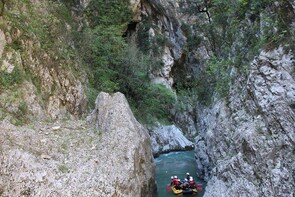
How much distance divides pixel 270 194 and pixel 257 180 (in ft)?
2.19

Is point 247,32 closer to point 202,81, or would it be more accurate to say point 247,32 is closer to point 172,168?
point 202,81

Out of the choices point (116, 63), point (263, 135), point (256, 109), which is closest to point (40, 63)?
point (116, 63)

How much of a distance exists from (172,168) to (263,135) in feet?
39.4

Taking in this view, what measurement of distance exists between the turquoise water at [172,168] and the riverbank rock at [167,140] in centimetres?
59

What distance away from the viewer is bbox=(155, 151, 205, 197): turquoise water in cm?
1605

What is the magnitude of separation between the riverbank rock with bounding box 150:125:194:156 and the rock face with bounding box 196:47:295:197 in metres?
13.4

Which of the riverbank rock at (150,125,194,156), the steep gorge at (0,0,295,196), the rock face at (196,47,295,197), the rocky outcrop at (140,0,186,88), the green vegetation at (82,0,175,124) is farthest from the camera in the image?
the rocky outcrop at (140,0,186,88)

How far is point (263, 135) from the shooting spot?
8.75 metres

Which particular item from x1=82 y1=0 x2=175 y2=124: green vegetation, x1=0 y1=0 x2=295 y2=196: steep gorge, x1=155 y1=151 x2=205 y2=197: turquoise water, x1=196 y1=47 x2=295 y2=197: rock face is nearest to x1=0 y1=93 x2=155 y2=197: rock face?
x1=0 y1=0 x2=295 y2=196: steep gorge

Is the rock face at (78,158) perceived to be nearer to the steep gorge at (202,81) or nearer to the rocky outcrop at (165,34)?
the steep gorge at (202,81)

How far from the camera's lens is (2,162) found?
773 centimetres

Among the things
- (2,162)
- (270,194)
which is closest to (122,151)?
(2,162)

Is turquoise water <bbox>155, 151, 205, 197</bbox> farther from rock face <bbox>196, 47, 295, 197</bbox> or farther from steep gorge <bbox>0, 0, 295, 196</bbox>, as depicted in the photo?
rock face <bbox>196, 47, 295, 197</bbox>

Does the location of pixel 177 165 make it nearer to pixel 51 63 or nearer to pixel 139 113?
pixel 139 113
